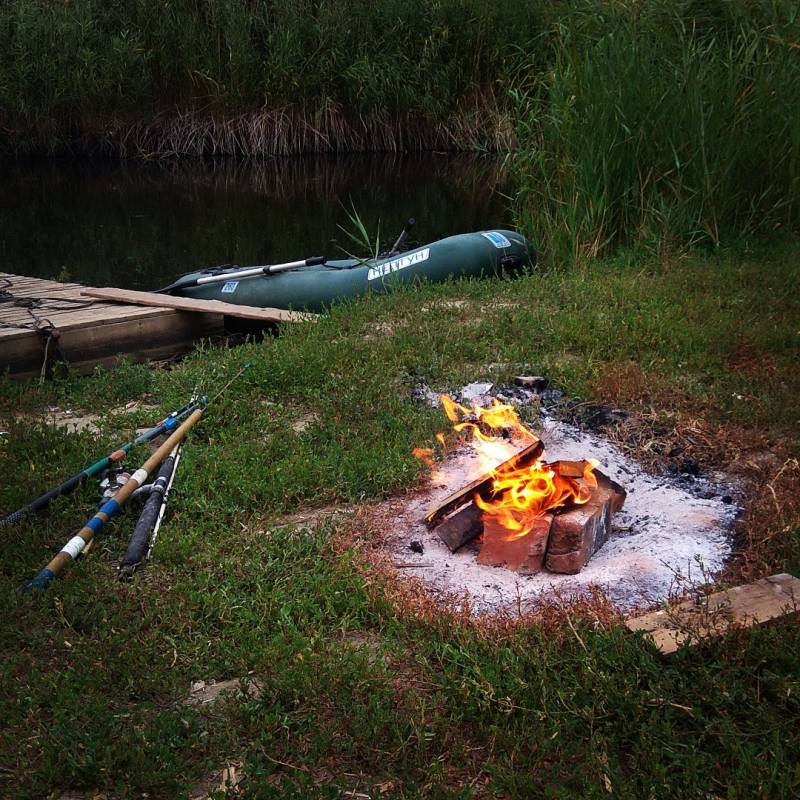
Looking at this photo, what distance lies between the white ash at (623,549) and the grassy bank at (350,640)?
0.12m

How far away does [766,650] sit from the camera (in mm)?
2990

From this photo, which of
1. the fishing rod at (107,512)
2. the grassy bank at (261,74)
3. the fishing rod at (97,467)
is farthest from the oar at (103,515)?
the grassy bank at (261,74)

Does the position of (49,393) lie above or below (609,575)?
below

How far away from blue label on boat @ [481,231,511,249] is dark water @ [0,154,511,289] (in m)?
2.15

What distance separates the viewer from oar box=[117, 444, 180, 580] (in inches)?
146

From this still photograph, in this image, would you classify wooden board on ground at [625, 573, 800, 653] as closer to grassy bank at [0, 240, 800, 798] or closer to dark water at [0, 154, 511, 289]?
grassy bank at [0, 240, 800, 798]

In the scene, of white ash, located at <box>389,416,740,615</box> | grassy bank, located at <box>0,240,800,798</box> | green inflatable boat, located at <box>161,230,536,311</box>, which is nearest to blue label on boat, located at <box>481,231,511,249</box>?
green inflatable boat, located at <box>161,230,536,311</box>

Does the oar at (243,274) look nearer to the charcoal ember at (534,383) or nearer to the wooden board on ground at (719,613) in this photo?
the charcoal ember at (534,383)

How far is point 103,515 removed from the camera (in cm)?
396

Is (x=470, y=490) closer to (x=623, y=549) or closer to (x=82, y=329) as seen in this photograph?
(x=623, y=549)

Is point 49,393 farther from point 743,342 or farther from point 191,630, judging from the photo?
point 743,342

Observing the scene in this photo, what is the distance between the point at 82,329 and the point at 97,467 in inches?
98.9

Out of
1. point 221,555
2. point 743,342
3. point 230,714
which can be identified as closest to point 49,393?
point 221,555

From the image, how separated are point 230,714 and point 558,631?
41.3 inches
